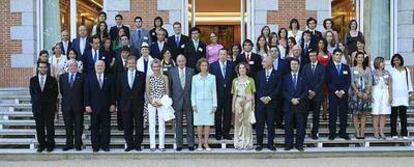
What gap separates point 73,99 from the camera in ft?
36.7

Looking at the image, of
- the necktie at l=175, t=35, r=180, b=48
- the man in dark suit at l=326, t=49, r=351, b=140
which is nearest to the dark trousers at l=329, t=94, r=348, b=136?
the man in dark suit at l=326, t=49, r=351, b=140

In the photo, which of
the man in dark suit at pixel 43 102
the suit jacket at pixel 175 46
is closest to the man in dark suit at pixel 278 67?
the suit jacket at pixel 175 46

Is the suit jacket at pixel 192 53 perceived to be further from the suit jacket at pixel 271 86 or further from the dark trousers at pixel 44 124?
the dark trousers at pixel 44 124

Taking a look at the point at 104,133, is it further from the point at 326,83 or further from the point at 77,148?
the point at 326,83

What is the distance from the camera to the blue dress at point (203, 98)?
11328 millimetres

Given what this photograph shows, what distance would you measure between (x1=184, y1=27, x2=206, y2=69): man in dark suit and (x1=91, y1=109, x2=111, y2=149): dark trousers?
2.14m

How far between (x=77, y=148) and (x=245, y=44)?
3783 millimetres

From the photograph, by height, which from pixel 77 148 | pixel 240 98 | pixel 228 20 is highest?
pixel 228 20

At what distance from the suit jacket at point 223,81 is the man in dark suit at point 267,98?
60 centimetres

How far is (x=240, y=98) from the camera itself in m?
11.4

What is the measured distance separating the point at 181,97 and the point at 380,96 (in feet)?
12.8

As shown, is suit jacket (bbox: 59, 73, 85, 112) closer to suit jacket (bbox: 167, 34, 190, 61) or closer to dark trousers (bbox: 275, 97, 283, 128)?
suit jacket (bbox: 167, 34, 190, 61)

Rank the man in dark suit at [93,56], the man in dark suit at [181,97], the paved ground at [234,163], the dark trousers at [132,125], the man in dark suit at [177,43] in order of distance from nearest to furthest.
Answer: the paved ground at [234,163]
the dark trousers at [132,125]
the man in dark suit at [181,97]
the man in dark suit at [93,56]
the man in dark suit at [177,43]

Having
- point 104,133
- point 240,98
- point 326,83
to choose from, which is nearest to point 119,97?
point 104,133
